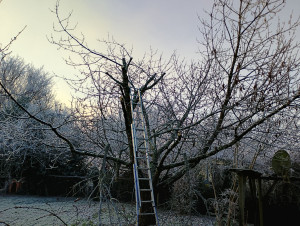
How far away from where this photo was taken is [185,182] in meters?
6.78

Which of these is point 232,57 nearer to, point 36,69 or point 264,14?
point 264,14

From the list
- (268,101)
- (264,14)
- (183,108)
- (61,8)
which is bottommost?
(268,101)

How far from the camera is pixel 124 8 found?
16.4 feet

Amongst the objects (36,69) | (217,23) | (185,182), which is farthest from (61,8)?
(36,69)

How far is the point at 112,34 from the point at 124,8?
1.86 ft

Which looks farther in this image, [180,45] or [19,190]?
[19,190]

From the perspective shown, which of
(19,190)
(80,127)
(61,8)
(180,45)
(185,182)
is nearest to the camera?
(61,8)

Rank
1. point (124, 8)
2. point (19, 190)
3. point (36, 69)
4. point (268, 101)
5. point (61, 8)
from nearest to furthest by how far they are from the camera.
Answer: point (268, 101), point (61, 8), point (124, 8), point (19, 190), point (36, 69)

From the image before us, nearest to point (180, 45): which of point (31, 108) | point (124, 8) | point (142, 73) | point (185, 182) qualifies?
point (142, 73)

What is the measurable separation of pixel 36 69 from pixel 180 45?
11977 millimetres

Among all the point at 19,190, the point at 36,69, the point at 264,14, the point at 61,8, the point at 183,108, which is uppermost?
the point at 36,69

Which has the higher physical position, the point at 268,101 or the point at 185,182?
the point at 268,101

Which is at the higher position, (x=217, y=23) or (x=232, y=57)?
(x=217, y=23)

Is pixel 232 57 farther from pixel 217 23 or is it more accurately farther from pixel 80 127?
pixel 80 127
